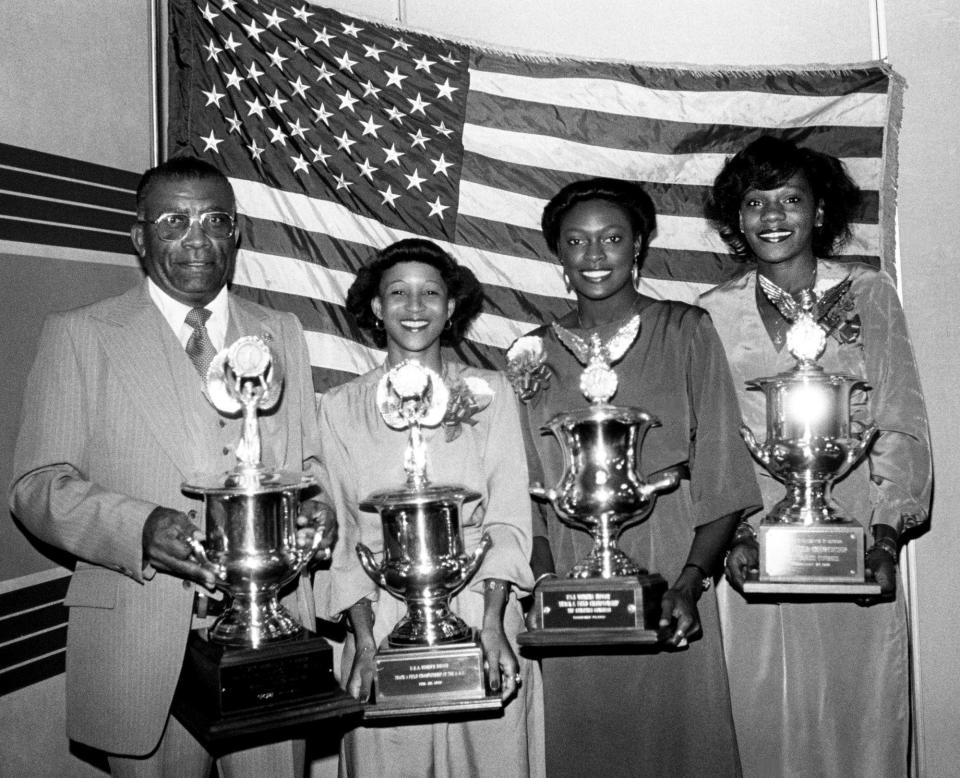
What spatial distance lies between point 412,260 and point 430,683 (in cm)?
121

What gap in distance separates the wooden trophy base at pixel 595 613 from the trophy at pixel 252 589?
529mm

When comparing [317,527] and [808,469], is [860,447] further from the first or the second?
[317,527]

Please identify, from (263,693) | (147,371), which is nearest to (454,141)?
(147,371)

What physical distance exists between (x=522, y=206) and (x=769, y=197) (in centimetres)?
114

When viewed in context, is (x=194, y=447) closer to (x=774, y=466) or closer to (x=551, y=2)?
(x=774, y=466)

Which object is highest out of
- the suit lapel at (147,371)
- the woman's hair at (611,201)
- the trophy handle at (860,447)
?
the woman's hair at (611,201)

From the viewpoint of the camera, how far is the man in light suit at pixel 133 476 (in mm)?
2316

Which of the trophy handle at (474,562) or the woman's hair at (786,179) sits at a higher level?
the woman's hair at (786,179)

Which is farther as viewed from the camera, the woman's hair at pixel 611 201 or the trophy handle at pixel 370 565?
the woman's hair at pixel 611 201

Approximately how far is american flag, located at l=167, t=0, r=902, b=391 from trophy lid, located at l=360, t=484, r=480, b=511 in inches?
57.3

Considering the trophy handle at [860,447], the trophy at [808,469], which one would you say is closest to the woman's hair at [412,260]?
the trophy at [808,469]

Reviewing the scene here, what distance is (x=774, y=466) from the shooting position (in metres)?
2.71

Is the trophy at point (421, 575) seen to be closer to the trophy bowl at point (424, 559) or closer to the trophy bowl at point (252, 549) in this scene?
the trophy bowl at point (424, 559)

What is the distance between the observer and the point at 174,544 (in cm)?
221
